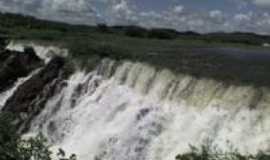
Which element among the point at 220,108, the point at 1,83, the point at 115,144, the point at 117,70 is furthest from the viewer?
the point at 1,83

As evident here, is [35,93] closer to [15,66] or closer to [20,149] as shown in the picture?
[15,66]

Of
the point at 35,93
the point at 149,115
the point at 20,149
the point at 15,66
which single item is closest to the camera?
the point at 20,149

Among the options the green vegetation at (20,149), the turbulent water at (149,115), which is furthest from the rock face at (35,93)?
the green vegetation at (20,149)

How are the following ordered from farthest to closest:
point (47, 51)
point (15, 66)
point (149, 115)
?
1. point (47, 51)
2. point (15, 66)
3. point (149, 115)

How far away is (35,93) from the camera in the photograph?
24.5 metres

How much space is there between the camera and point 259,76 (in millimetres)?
21625

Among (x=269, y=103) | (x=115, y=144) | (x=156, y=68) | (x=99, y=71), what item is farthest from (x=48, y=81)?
(x=269, y=103)

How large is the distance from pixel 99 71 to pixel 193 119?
8568mm

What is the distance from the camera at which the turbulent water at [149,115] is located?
16.2m

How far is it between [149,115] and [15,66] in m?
12.2

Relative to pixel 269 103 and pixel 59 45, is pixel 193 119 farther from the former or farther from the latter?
pixel 59 45

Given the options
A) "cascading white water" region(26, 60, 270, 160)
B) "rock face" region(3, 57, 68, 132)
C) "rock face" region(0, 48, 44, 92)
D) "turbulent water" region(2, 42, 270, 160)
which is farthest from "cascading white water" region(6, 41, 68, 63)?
"cascading white water" region(26, 60, 270, 160)

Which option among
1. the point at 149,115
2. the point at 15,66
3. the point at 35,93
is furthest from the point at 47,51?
the point at 149,115

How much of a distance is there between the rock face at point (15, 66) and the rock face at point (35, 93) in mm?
2255
